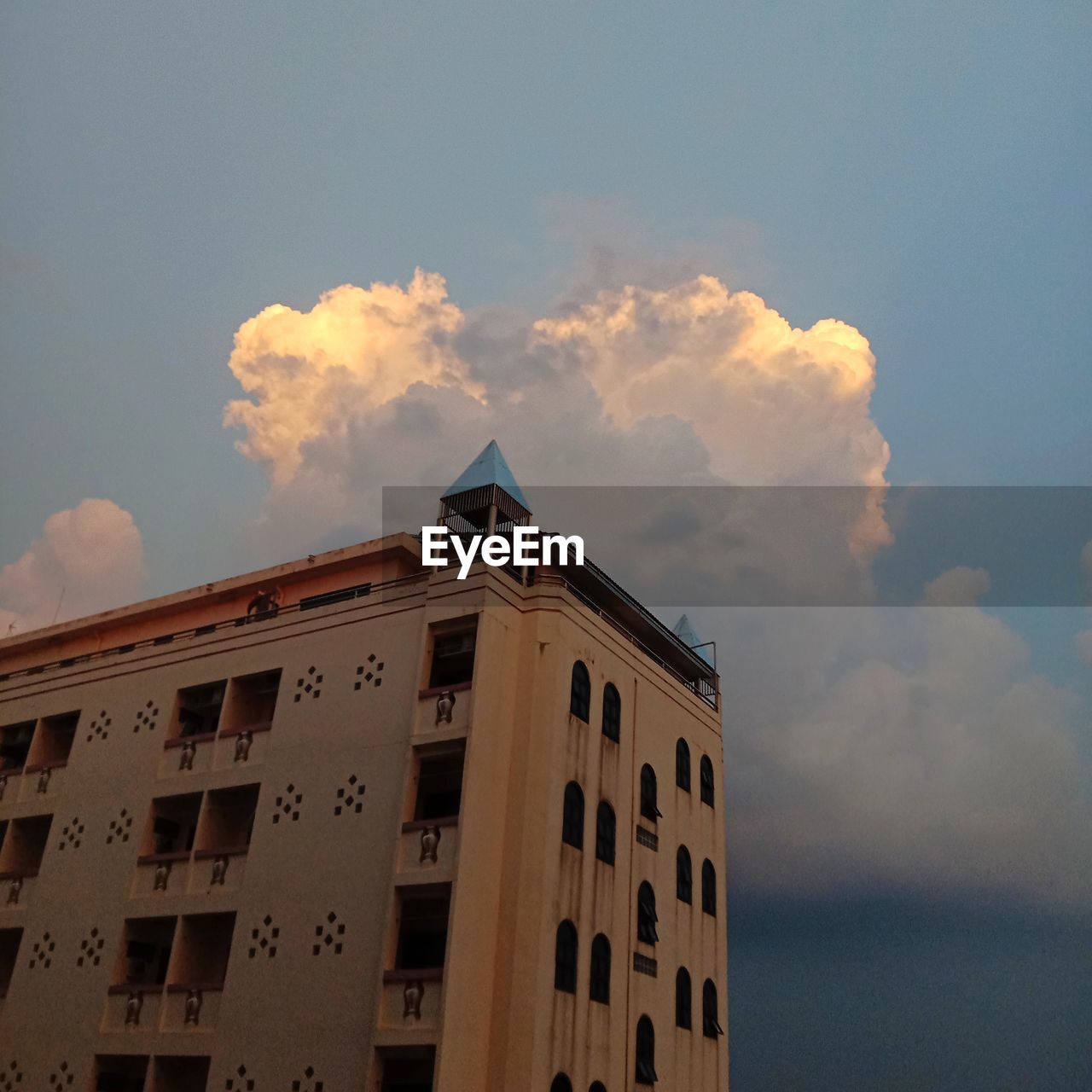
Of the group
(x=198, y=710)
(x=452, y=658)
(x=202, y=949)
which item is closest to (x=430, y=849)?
(x=452, y=658)

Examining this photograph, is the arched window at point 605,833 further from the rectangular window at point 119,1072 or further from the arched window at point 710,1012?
the rectangular window at point 119,1072

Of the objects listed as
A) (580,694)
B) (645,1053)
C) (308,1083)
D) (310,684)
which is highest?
(310,684)

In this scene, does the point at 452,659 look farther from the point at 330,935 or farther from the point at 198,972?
the point at 198,972

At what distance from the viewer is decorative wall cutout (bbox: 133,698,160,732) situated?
101 ft

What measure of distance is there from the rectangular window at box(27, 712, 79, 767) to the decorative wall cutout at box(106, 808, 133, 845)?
452 centimetres

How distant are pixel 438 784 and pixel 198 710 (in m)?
9.14

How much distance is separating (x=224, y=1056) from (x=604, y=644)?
44.4 feet

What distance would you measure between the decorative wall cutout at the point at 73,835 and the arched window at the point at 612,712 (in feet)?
50.0

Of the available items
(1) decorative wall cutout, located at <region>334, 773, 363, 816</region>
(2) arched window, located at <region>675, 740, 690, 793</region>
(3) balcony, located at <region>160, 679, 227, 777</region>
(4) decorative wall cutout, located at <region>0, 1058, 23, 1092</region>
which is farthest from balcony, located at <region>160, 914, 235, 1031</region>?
(2) arched window, located at <region>675, 740, 690, 793</region>

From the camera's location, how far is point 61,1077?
2648 cm

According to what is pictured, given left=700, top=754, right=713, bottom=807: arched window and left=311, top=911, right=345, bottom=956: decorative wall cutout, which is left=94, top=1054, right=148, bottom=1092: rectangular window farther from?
left=700, top=754, right=713, bottom=807: arched window

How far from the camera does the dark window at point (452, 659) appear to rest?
26.6 metres

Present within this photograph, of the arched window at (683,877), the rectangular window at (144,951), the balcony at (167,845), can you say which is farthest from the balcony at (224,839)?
the arched window at (683,877)

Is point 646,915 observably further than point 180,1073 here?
Yes
